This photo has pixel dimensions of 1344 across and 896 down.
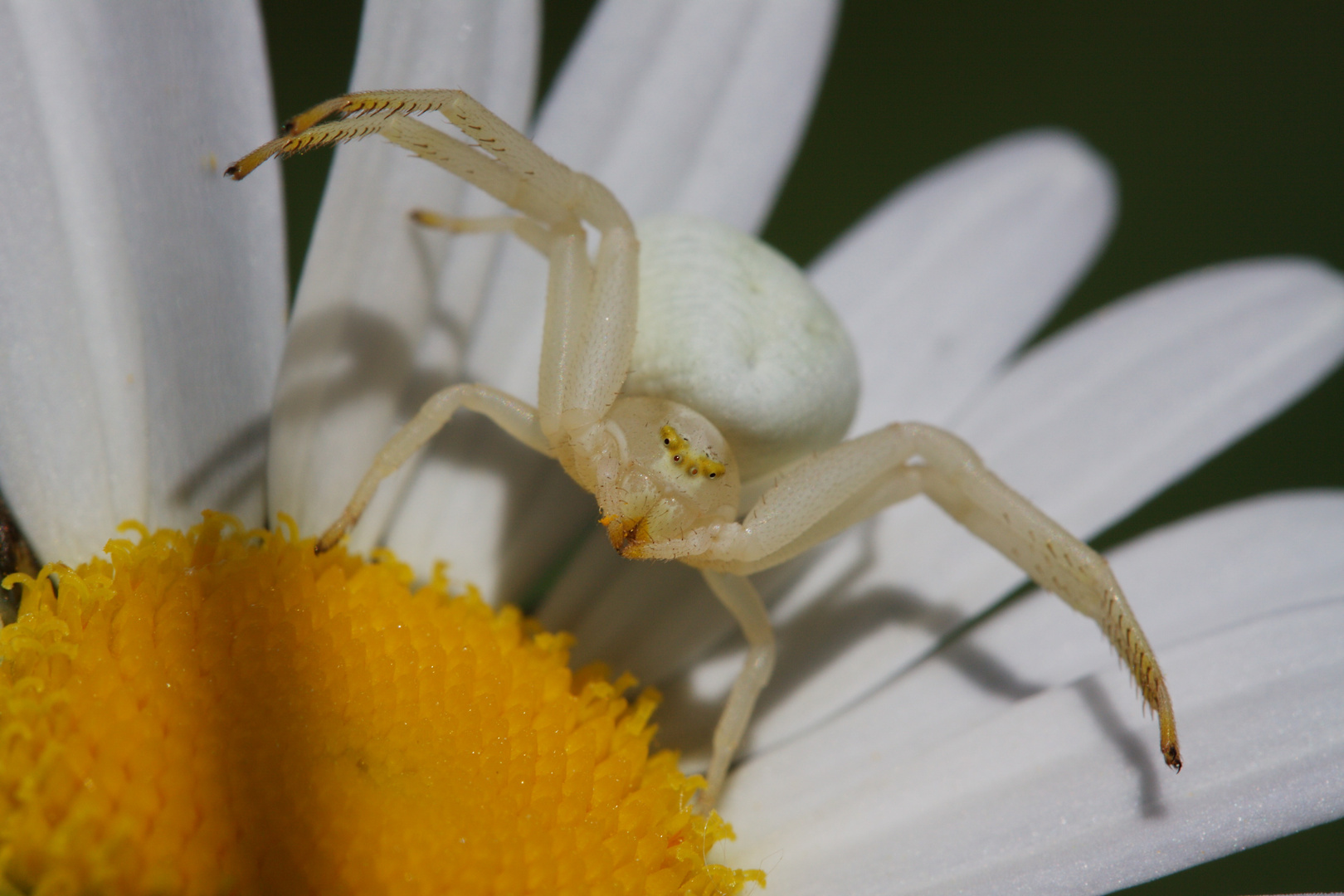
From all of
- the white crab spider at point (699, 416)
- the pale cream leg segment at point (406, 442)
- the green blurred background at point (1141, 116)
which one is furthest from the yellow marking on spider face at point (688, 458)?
the green blurred background at point (1141, 116)

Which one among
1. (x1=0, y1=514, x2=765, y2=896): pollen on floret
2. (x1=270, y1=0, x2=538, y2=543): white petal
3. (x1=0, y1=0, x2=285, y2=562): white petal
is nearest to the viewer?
(x1=0, y1=514, x2=765, y2=896): pollen on floret

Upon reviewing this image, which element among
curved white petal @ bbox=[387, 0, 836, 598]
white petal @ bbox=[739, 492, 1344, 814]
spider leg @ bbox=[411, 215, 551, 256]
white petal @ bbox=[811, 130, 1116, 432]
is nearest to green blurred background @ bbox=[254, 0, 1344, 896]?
white petal @ bbox=[811, 130, 1116, 432]

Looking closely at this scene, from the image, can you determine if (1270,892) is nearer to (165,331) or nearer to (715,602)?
(715,602)

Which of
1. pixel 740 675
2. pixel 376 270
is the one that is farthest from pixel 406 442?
pixel 740 675

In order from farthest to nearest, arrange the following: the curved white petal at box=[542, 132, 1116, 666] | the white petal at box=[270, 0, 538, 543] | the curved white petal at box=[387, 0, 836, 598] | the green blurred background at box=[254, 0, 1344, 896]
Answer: the green blurred background at box=[254, 0, 1344, 896]
the curved white petal at box=[542, 132, 1116, 666]
the curved white petal at box=[387, 0, 836, 598]
the white petal at box=[270, 0, 538, 543]

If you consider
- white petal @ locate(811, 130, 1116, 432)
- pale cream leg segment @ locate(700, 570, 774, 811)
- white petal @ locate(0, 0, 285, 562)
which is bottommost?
white petal @ locate(811, 130, 1116, 432)

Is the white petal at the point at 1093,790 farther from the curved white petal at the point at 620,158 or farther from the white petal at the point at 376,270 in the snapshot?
the white petal at the point at 376,270

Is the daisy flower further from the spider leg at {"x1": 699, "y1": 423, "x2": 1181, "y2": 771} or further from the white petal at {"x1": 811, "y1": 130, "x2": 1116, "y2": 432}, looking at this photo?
the spider leg at {"x1": 699, "y1": 423, "x2": 1181, "y2": 771}
